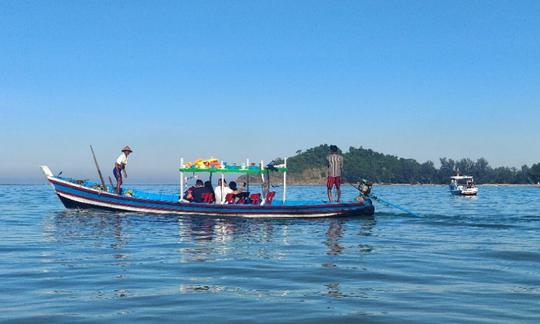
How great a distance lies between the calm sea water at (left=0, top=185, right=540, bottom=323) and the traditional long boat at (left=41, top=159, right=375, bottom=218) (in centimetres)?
591

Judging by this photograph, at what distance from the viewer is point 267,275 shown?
10742 millimetres

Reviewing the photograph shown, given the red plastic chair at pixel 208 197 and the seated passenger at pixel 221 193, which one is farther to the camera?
the red plastic chair at pixel 208 197

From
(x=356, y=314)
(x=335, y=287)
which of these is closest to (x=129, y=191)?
(x=335, y=287)

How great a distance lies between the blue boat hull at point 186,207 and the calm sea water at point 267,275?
19.1 feet

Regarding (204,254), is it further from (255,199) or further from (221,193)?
(255,199)

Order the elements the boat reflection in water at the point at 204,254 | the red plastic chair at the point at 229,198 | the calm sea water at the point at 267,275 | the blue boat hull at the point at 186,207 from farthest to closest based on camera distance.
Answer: the red plastic chair at the point at 229,198 → the blue boat hull at the point at 186,207 → the boat reflection in water at the point at 204,254 → the calm sea water at the point at 267,275

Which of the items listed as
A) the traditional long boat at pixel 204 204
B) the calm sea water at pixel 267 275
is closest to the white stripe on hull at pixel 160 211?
the traditional long boat at pixel 204 204

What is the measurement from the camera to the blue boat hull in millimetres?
26438

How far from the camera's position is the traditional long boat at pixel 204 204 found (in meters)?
26.5

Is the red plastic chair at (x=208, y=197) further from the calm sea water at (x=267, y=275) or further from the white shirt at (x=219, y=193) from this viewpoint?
the calm sea water at (x=267, y=275)

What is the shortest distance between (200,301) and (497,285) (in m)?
5.26

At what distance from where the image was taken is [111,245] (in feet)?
50.7

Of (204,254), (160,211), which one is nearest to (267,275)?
(204,254)

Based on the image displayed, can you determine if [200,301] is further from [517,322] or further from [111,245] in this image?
[111,245]
